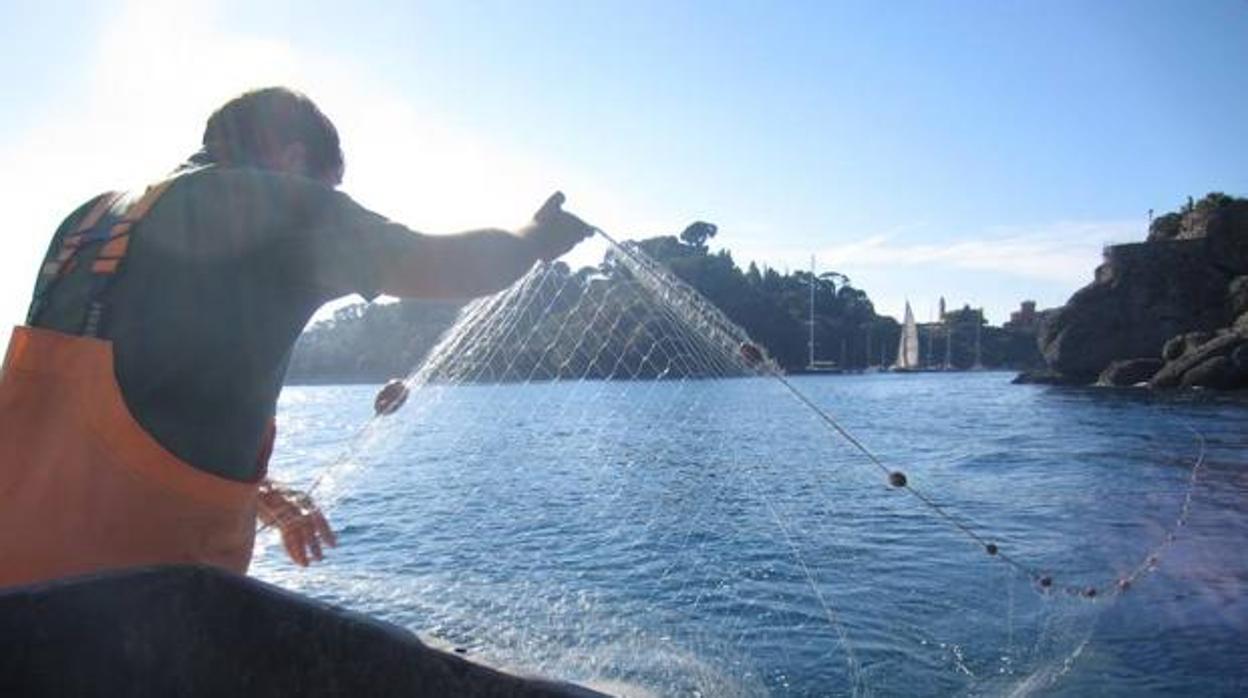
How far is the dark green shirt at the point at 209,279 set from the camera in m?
2.30

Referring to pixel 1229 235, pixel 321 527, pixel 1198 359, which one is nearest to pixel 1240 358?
pixel 1198 359

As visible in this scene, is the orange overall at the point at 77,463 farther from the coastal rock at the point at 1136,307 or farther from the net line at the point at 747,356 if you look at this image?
the coastal rock at the point at 1136,307

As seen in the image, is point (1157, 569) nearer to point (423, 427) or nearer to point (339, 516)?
point (339, 516)

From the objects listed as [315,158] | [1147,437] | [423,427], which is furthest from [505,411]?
[315,158]

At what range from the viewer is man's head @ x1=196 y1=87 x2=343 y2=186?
8.59 feet

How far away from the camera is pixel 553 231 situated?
8.95ft

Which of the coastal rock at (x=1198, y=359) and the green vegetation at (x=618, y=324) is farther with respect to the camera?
the coastal rock at (x=1198, y=359)

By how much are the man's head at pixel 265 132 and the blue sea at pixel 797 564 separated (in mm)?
1573

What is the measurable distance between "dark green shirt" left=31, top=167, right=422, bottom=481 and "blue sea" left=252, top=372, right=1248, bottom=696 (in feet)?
3.43

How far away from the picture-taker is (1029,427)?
1607 inches

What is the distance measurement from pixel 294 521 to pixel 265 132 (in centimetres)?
168

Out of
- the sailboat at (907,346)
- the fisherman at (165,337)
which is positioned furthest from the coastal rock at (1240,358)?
the sailboat at (907,346)

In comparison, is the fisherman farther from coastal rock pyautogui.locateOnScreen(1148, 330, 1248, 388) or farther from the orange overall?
coastal rock pyautogui.locateOnScreen(1148, 330, 1248, 388)

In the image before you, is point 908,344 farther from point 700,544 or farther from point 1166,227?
point 700,544
